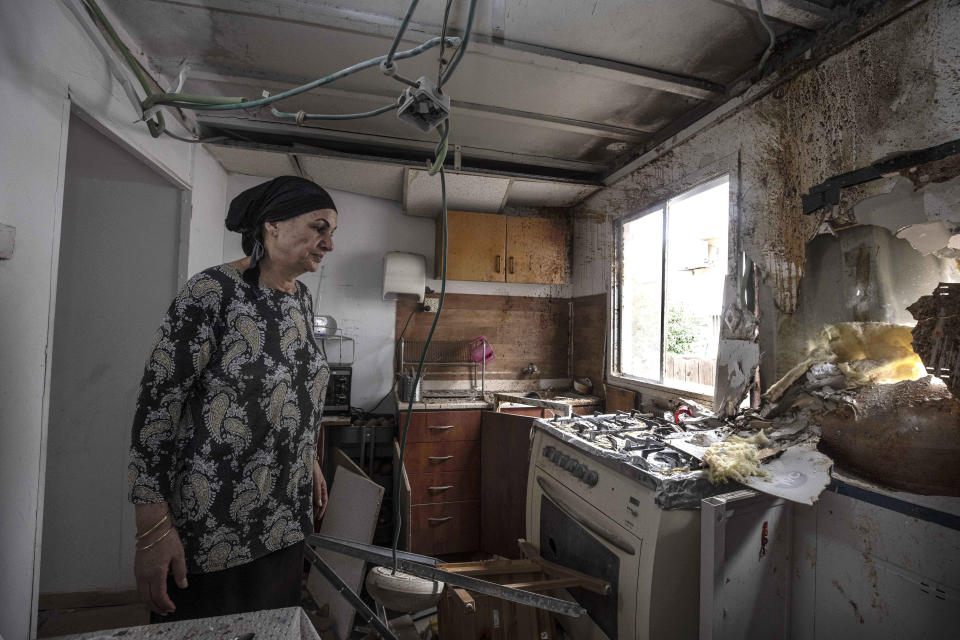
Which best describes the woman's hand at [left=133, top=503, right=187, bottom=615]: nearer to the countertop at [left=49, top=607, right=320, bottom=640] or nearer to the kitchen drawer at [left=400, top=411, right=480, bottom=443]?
the countertop at [left=49, top=607, right=320, bottom=640]

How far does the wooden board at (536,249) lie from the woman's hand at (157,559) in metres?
2.45

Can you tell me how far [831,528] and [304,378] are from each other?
156 centimetres

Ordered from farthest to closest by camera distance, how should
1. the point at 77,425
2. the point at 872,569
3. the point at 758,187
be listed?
the point at 77,425 → the point at 758,187 → the point at 872,569

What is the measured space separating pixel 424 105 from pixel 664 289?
1898 mm

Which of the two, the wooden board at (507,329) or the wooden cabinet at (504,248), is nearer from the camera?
the wooden cabinet at (504,248)

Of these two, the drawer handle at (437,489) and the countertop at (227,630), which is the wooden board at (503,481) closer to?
the drawer handle at (437,489)

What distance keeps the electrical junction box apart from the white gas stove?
1086 mm

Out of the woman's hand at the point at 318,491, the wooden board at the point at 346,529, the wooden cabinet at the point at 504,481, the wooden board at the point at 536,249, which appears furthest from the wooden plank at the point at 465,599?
the wooden board at the point at 536,249

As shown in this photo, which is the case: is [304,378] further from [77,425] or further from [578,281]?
[578,281]

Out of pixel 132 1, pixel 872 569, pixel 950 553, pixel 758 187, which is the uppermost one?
pixel 132 1

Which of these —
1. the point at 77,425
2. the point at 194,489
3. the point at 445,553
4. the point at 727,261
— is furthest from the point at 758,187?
the point at 77,425

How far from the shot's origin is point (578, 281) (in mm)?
3256

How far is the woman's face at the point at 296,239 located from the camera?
1.18 metres

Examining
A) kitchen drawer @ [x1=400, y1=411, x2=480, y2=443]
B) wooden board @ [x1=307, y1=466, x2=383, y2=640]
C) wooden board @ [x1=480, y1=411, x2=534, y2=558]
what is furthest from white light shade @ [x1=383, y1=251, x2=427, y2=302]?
wooden board @ [x1=307, y1=466, x2=383, y2=640]
